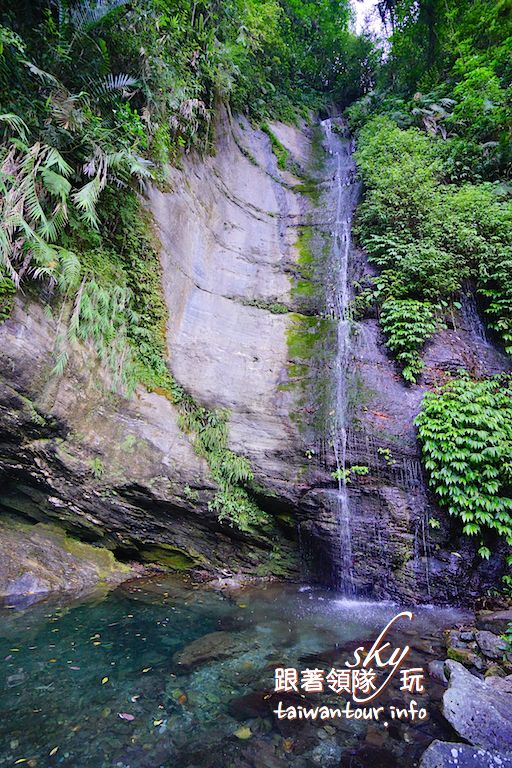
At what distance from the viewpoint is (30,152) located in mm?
4922

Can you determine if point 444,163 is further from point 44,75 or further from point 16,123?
point 16,123

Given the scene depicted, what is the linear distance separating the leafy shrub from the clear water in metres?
4.11

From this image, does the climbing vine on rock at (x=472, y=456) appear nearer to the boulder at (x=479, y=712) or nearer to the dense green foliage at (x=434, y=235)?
the dense green foliage at (x=434, y=235)

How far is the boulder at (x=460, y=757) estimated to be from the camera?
2395 millimetres

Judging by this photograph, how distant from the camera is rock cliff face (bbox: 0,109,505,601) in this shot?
5277mm

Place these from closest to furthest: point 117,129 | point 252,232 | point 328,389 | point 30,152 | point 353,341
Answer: point 30,152, point 117,129, point 328,389, point 353,341, point 252,232

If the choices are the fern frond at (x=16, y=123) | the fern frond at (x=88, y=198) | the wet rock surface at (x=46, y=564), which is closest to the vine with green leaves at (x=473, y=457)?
the wet rock surface at (x=46, y=564)

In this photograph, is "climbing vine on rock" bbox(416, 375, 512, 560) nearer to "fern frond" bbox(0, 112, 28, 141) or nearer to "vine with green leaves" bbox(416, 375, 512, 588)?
"vine with green leaves" bbox(416, 375, 512, 588)

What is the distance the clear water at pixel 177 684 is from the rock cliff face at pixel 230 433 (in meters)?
0.89

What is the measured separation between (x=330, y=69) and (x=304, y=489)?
20115 mm

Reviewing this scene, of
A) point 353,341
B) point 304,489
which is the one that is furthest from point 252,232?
point 304,489

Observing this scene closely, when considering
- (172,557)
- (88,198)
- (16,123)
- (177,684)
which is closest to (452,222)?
(88,198)

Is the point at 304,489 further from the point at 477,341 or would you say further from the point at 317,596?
the point at 477,341

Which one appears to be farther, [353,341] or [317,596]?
[353,341]
